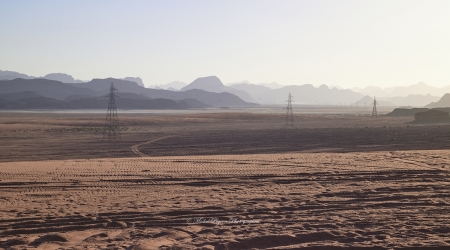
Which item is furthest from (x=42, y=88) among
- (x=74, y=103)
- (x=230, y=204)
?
(x=230, y=204)

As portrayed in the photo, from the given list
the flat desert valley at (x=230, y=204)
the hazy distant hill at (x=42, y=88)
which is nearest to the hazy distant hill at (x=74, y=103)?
the hazy distant hill at (x=42, y=88)

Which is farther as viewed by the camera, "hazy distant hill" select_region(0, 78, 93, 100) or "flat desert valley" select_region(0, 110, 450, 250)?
"hazy distant hill" select_region(0, 78, 93, 100)

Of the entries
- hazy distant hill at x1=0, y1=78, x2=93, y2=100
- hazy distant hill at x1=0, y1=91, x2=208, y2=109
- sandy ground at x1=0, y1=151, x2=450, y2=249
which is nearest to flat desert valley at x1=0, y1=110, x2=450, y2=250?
sandy ground at x1=0, y1=151, x2=450, y2=249

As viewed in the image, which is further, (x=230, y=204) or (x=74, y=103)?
(x=74, y=103)

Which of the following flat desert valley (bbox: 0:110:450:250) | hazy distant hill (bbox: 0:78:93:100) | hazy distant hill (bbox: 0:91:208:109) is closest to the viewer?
flat desert valley (bbox: 0:110:450:250)

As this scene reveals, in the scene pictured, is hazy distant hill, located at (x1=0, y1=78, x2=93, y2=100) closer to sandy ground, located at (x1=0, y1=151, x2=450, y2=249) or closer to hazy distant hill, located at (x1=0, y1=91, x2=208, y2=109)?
hazy distant hill, located at (x1=0, y1=91, x2=208, y2=109)

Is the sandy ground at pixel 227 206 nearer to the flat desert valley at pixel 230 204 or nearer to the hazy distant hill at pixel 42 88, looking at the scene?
the flat desert valley at pixel 230 204

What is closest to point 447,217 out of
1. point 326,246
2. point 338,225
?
point 338,225

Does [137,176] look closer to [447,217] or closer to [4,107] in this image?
[447,217]

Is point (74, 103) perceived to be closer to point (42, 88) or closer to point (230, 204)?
A: point (42, 88)

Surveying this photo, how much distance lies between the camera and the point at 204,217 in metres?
8.15

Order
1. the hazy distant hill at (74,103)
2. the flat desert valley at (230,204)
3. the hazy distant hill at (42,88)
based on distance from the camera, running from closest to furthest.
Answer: the flat desert valley at (230,204) < the hazy distant hill at (74,103) < the hazy distant hill at (42,88)

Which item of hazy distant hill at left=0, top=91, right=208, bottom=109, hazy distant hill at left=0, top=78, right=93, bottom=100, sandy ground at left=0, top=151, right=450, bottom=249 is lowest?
sandy ground at left=0, top=151, right=450, bottom=249

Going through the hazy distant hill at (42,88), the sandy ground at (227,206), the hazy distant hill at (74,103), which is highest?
the hazy distant hill at (42,88)
